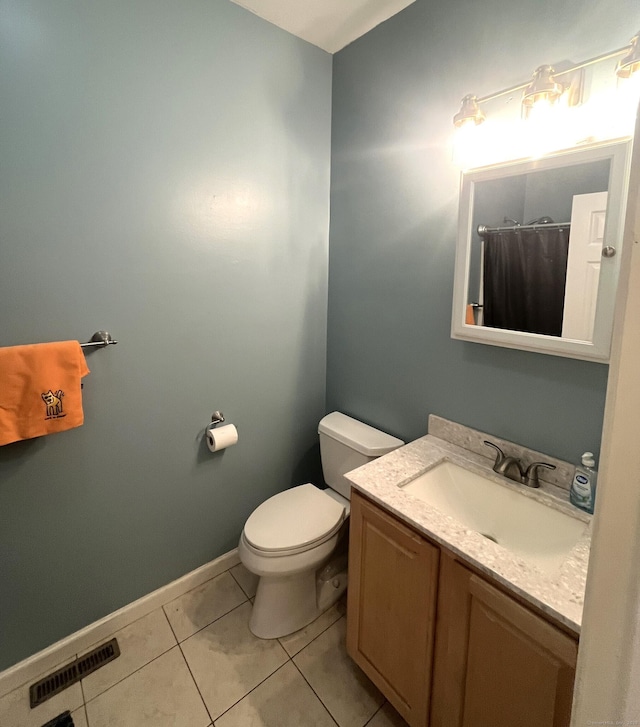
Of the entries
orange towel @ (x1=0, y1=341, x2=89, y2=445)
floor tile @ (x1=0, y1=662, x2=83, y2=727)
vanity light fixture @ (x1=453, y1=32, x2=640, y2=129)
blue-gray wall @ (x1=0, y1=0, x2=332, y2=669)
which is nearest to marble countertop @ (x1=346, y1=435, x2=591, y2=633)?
blue-gray wall @ (x1=0, y1=0, x2=332, y2=669)

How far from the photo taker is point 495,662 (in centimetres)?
96

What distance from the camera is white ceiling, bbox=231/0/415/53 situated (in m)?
1.53

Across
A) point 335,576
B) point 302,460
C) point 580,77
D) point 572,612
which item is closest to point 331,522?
point 335,576

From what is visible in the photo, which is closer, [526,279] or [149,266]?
[526,279]

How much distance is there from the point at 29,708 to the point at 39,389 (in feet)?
3.69

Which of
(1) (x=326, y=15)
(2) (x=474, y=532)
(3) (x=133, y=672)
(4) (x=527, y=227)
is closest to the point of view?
(2) (x=474, y=532)

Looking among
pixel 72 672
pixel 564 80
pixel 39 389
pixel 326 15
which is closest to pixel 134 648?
pixel 72 672

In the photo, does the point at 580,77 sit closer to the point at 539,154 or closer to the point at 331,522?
the point at 539,154

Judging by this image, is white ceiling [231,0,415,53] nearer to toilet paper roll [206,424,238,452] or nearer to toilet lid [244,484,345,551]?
toilet paper roll [206,424,238,452]

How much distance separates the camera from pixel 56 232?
1281mm

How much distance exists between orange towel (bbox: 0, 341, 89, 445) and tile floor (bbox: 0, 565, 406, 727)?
3.20 ft

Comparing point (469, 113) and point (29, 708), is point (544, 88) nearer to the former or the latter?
point (469, 113)

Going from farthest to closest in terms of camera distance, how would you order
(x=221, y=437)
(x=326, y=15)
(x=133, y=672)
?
(x=221, y=437)
(x=326, y=15)
(x=133, y=672)

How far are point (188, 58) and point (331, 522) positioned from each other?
6.16 ft
